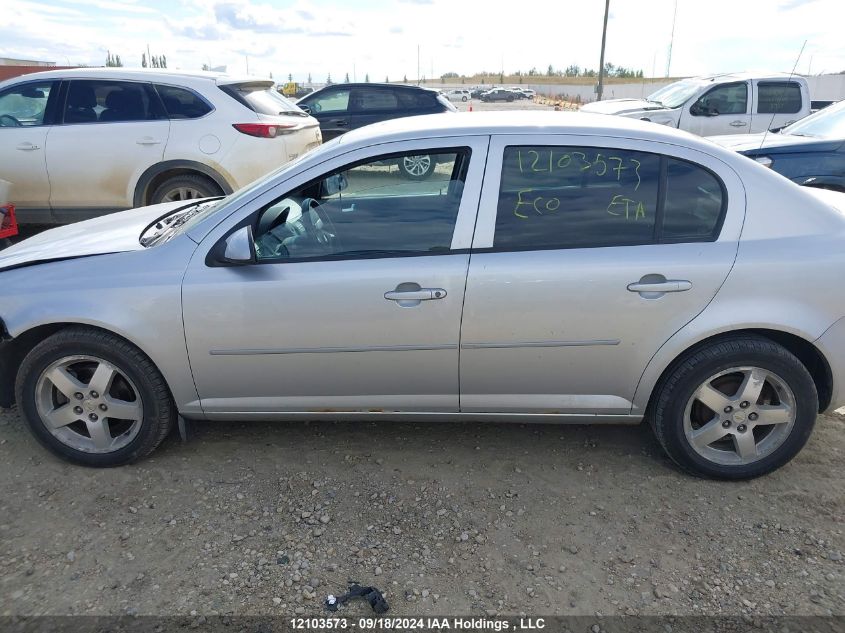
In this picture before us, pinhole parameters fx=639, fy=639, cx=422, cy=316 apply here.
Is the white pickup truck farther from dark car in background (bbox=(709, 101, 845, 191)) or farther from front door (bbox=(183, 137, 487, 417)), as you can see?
front door (bbox=(183, 137, 487, 417))

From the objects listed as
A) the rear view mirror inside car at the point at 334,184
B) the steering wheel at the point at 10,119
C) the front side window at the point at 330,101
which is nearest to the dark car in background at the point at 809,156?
the rear view mirror inside car at the point at 334,184

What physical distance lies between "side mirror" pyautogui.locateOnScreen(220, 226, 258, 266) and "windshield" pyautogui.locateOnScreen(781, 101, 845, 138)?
6069mm

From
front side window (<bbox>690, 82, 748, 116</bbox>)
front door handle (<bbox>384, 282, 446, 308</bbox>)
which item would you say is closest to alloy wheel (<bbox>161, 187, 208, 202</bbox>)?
front door handle (<bbox>384, 282, 446, 308</bbox>)

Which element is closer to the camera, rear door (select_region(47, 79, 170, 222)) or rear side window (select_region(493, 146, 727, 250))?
rear side window (select_region(493, 146, 727, 250))

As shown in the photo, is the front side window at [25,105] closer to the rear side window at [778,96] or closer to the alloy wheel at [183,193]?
the alloy wheel at [183,193]

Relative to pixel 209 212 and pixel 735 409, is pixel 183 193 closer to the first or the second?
pixel 209 212

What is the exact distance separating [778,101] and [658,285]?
10693 millimetres

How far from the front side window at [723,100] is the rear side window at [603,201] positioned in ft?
32.0

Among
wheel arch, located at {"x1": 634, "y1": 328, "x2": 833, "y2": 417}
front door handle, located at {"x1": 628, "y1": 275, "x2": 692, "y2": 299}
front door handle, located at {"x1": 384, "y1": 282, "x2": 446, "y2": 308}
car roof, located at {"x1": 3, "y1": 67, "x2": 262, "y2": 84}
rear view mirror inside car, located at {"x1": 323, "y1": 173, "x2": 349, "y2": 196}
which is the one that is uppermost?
car roof, located at {"x1": 3, "y1": 67, "x2": 262, "y2": 84}

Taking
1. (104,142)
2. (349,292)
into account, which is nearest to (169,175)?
(104,142)

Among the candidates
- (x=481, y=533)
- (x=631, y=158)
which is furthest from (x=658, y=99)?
(x=481, y=533)

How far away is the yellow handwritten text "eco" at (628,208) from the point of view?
2932 millimetres

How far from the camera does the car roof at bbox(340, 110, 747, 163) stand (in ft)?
9.81

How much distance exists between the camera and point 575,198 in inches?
116
